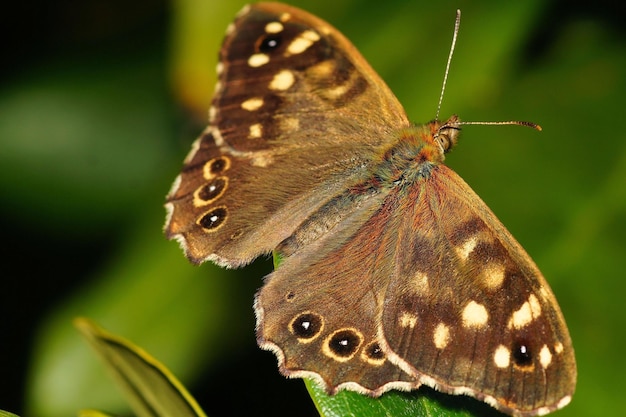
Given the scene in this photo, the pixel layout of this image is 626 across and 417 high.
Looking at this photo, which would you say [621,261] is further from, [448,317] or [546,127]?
[448,317]

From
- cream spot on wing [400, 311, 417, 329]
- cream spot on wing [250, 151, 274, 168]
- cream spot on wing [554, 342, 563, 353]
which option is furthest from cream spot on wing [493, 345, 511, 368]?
Result: cream spot on wing [250, 151, 274, 168]

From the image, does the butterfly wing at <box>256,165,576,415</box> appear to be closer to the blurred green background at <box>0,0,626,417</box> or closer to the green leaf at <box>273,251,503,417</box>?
the green leaf at <box>273,251,503,417</box>

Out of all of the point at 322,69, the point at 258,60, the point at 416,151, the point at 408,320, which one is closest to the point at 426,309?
the point at 408,320

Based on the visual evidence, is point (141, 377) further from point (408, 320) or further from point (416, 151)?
point (416, 151)

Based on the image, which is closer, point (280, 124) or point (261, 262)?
point (280, 124)

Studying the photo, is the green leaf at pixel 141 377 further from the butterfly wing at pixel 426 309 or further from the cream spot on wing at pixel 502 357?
the cream spot on wing at pixel 502 357

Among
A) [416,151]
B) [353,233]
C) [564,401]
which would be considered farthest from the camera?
[416,151]

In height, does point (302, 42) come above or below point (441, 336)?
above
